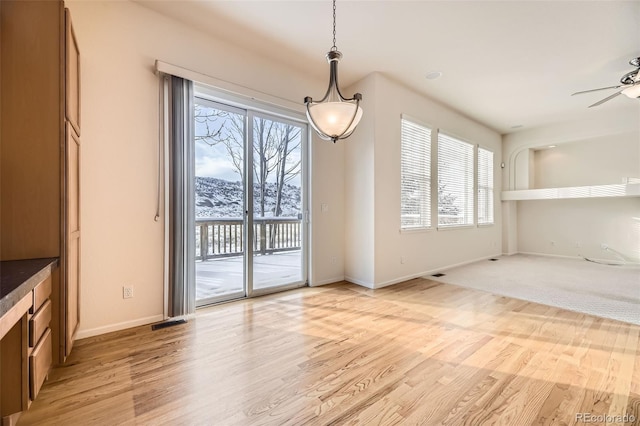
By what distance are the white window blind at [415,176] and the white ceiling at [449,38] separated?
715 millimetres

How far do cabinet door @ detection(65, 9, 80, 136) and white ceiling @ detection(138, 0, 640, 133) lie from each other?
996mm

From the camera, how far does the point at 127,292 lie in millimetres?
2607

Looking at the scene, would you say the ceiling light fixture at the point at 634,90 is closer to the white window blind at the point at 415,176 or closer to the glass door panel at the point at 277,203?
the white window blind at the point at 415,176

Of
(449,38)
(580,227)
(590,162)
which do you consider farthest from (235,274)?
(590,162)

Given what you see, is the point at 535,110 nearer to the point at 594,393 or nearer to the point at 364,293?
the point at 364,293

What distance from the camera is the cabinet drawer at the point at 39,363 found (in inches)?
55.3

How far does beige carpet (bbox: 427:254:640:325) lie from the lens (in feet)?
10.5

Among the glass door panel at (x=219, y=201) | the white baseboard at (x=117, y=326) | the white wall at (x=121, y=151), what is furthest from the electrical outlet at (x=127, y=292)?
the glass door panel at (x=219, y=201)

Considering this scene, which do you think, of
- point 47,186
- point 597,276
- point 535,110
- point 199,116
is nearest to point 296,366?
point 47,186

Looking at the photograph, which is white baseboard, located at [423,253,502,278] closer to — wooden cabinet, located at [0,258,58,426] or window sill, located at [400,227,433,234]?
window sill, located at [400,227,433,234]

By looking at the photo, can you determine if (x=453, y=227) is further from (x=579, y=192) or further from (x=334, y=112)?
(x=334, y=112)

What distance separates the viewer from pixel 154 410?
1543 millimetres

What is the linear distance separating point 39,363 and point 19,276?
21.6 inches

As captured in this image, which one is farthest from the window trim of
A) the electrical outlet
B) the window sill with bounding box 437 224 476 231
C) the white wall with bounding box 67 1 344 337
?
the electrical outlet
